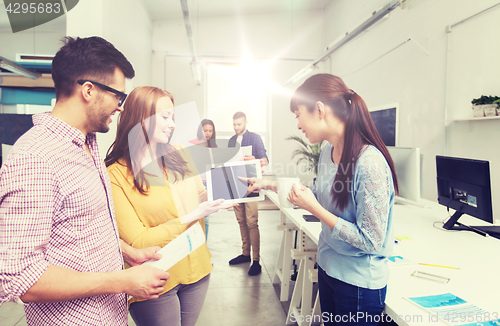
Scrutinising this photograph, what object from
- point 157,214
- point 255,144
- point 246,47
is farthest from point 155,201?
point 246,47

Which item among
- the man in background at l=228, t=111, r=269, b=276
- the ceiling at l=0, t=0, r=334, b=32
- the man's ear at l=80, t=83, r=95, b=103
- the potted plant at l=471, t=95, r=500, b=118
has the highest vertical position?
the ceiling at l=0, t=0, r=334, b=32

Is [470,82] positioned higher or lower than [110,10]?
lower

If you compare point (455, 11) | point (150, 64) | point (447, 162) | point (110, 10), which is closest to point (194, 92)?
point (150, 64)

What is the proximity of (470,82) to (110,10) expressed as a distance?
4.28 m

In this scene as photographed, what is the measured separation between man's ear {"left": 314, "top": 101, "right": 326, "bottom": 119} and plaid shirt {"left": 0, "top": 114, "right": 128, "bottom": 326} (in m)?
0.78

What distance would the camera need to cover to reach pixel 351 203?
3.32ft

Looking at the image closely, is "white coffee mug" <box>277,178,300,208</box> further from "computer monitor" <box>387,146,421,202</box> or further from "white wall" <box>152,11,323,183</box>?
"white wall" <box>152,11,323,183</box>

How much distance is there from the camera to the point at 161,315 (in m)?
1.07

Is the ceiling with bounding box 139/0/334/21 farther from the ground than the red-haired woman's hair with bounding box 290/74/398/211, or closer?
farther from the ground

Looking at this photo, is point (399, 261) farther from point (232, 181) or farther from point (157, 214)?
point (157, 214)

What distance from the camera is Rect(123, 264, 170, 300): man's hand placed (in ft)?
2.44

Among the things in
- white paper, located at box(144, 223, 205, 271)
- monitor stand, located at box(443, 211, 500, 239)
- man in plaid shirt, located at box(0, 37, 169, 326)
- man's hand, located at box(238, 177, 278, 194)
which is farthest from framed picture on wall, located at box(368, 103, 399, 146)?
man in plaid shirt, located at box(0, 37, 169, 326)

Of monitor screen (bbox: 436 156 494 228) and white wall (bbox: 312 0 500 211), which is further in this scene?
white wall (bbox: 312 0 500 211)

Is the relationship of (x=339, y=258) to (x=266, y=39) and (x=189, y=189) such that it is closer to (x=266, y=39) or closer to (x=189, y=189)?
(x=189, y=189)
